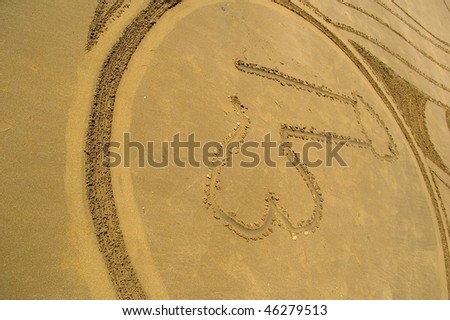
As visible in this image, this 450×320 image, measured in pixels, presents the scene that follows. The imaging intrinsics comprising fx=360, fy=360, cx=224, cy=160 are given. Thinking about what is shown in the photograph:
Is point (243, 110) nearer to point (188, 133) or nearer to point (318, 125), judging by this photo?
point (188, 133)

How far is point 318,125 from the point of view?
763 centimetres

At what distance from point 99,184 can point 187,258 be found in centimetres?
182

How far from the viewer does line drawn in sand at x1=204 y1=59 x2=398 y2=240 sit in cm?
615

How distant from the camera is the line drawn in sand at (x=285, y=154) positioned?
6.15 meters

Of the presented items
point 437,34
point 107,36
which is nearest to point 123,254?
point 107,36
